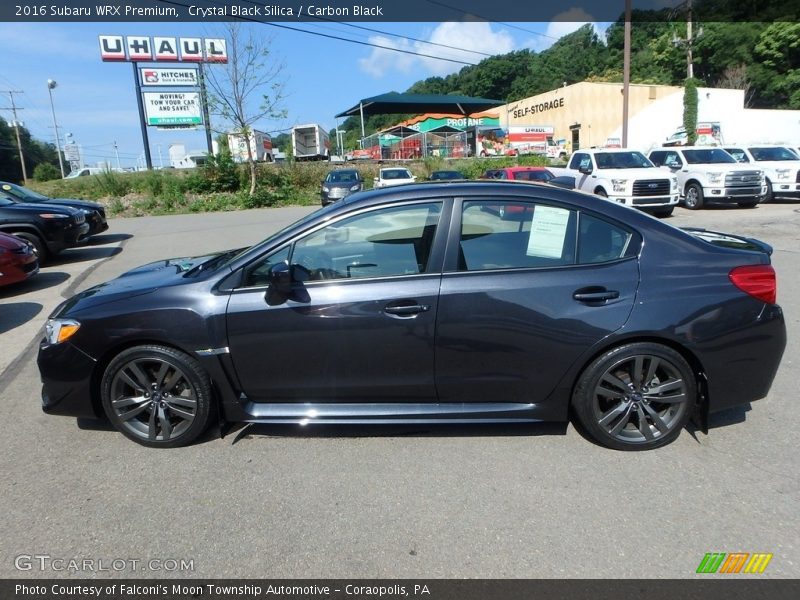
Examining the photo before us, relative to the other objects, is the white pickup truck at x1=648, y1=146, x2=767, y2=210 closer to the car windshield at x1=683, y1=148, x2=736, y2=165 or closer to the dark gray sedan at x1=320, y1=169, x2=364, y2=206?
the car windshield at x1=683, y1=148, x2=736, y2=165

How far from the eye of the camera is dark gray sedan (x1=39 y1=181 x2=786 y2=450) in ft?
10.4

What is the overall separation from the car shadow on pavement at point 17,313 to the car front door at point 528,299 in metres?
5.99

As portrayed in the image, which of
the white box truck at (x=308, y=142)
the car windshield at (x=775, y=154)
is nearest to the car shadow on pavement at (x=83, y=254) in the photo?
the car windshield at (x=775, y=154)

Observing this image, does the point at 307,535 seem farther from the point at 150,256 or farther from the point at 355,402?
the point at 150,256

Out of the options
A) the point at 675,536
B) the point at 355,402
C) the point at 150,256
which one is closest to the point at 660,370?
the point at 675,536

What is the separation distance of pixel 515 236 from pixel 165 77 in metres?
37.4

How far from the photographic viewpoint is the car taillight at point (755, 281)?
321 centimetres

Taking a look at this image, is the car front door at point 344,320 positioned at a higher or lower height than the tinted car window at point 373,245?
lower

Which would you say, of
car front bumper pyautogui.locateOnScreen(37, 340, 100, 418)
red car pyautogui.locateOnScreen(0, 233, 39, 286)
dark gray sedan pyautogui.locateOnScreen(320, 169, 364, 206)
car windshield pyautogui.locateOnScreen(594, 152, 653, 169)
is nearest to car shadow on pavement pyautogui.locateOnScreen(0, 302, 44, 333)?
red car pyautogui.locateOnScreen(0, 233, 39, 286)

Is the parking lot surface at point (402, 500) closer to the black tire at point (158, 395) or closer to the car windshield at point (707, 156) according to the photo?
the black tire at point (158, 395)

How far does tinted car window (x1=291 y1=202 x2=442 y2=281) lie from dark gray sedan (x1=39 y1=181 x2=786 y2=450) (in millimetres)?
11

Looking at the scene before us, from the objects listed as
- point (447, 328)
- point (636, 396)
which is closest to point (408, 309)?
point (447, 328)
